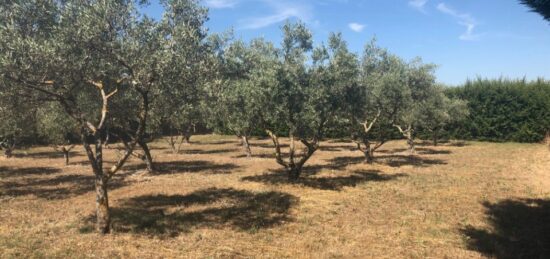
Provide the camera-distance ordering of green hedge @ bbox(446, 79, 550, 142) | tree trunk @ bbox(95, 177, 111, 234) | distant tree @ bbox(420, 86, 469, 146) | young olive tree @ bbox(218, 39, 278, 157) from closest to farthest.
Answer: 1. tree trunk @ bbox(95, 177, 111, 234)
2. young olive tree @ bbox(218, 39, 278, 157)
3. distant tree @ bbox(420, 86, 469, 146)
4. green hedge @ bbox(446, 79, 550, 142)

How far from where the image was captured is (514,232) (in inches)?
548

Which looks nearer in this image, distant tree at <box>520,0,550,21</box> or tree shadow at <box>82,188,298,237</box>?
distant tree at <box>520,0,550,21</box>

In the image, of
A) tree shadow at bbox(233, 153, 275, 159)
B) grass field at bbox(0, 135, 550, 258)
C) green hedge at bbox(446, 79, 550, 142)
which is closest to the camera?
grass field at bbox(0, 135, 550, 258)

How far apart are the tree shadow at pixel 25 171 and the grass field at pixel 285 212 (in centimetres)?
12

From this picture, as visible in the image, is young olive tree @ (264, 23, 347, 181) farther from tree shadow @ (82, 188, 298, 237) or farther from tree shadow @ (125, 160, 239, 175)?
tree shadow @ (125, 160, 239, 175)

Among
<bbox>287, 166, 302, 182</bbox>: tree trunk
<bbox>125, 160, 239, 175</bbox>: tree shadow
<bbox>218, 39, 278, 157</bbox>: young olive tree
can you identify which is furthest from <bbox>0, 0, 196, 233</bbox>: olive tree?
<bbox>125, 160, 239, 175</bbox>: tree shadow

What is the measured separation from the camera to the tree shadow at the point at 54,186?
19703mm

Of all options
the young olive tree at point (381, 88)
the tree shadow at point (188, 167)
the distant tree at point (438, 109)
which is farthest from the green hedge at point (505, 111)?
the tree shadow at point (188, 167)

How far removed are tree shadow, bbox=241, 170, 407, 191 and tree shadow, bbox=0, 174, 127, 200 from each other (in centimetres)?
809

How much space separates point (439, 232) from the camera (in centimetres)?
1398

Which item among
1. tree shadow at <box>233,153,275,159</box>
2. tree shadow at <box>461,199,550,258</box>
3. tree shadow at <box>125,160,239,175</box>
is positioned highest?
tree shadow at <box>233,153,275,159</box>

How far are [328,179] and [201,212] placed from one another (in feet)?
32.1

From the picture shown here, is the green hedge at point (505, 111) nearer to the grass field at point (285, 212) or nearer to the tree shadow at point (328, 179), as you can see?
the grass field at point (285, 212)

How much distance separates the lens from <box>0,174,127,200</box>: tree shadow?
64.6 feet
